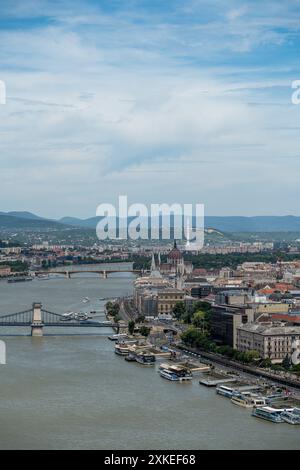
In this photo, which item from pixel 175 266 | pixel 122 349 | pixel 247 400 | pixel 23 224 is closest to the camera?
pixel 247 400

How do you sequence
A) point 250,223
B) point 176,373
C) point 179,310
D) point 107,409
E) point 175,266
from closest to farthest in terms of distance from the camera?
point 107,409
point 176,373
point 179,310
point 175,266
point 250,223

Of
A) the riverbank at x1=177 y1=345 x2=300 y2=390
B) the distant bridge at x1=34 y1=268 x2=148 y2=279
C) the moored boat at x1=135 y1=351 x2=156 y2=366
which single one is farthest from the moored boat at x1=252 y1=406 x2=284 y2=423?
the distant bridge at x1=34 y1=268 x2=148 y2=279

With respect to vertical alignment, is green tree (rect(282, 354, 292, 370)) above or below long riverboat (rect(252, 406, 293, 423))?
above

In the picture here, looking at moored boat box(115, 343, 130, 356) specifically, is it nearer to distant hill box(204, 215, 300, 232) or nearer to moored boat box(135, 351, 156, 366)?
moored boat box(135, 351, 156, 366)

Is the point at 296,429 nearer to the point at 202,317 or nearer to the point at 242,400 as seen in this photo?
the point at 242,400

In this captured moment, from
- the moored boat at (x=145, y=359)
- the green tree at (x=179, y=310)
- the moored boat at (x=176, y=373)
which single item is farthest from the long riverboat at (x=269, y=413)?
the green tree at (x=179, y=310)

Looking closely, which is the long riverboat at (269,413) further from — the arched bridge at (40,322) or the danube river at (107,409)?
the arched bridge at (40,322)

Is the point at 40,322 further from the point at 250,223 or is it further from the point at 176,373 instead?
the point at 250,223

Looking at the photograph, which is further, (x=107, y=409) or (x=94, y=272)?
(x=94, y=272)

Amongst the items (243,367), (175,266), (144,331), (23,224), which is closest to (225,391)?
(243,367)

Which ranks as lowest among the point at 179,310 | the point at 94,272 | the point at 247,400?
the point at 247,400
